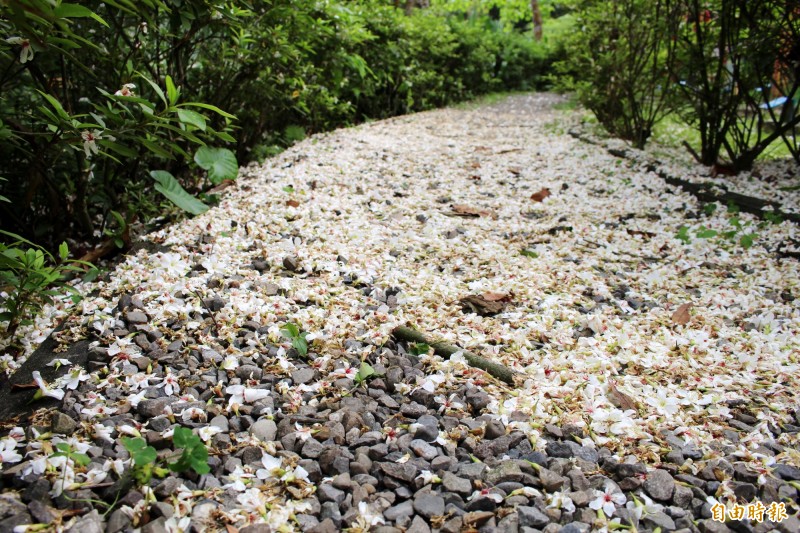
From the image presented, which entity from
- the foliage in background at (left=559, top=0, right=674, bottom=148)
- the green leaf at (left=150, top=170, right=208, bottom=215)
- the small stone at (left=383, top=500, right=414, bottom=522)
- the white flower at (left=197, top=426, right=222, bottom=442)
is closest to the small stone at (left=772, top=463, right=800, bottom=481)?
the small stone at (left=383, top=500, right=414, bottom=522)

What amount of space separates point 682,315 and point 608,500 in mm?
1487

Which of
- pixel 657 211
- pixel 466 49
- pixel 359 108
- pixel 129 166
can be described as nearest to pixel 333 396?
pixel 129 166

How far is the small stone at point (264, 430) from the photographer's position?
5.64ft

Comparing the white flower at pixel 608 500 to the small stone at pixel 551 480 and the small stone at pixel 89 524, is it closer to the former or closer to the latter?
the small stone at pixel 551 480

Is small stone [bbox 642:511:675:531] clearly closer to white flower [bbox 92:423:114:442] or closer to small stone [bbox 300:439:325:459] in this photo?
small stone [bbox 300:439:325:459]

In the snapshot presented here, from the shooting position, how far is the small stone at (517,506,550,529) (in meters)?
1.44

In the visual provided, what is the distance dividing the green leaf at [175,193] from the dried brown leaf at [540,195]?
271cm

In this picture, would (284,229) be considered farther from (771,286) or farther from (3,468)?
(771,286)

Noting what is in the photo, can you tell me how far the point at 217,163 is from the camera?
3561 millimetres

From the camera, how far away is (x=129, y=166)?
3178 millimetres

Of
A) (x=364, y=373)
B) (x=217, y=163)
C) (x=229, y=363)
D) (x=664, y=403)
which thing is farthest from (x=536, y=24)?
(x=229, y=363)

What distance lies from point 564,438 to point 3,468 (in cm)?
167

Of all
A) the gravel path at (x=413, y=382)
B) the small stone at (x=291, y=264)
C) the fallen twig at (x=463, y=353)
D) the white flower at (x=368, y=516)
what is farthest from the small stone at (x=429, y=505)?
the small stone at (x=291, y=264)

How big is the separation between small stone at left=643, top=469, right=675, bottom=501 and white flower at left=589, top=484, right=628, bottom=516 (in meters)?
0.09
